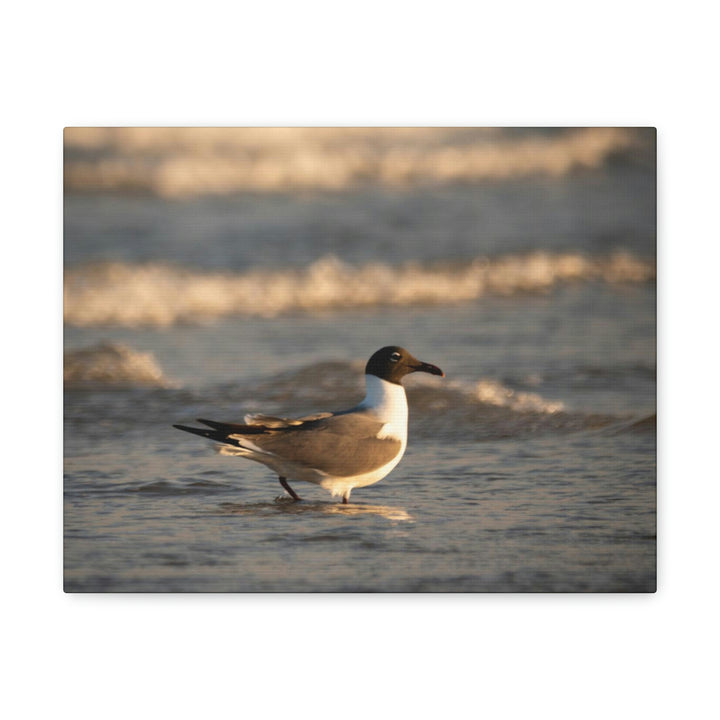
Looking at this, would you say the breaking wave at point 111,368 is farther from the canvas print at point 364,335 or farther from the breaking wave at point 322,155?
the breaking wave at point 322,155

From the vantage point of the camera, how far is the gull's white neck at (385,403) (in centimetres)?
303

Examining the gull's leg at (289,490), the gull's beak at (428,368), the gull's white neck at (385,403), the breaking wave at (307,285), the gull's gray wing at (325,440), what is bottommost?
the gull's leg at (289,490)

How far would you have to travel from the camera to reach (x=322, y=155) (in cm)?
304

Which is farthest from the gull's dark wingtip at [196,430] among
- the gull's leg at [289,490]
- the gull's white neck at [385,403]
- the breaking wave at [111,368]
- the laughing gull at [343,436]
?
the gull's white neck at [385,403]

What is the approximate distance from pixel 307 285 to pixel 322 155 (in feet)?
1.17

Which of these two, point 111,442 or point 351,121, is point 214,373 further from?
point 351,121

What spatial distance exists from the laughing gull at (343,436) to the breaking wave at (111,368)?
0.55ft

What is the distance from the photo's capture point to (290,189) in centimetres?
306

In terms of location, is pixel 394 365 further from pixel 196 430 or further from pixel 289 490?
pixel 196 430

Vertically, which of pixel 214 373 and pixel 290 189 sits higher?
pixel 290 189

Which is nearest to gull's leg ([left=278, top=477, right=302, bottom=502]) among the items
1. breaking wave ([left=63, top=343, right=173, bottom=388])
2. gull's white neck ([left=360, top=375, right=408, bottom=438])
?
gull's white neck ([left=360, top=375, right=408, bottom=438])

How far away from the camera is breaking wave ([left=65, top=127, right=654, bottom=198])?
304 cm
